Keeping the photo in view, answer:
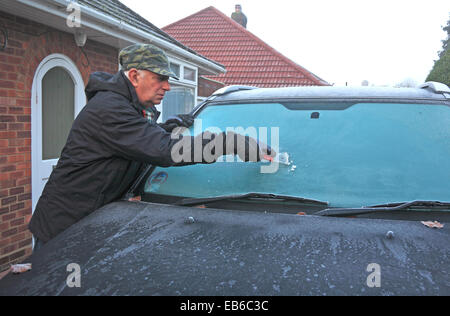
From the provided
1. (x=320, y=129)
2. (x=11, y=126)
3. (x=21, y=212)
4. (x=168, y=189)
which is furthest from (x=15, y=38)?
(x=320, y=129)

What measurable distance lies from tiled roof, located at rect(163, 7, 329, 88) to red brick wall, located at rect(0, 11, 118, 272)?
10377 millimetres

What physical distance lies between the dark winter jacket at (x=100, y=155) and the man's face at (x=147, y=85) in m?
0.07

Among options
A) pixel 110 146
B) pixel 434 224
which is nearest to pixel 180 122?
pixel 110 146

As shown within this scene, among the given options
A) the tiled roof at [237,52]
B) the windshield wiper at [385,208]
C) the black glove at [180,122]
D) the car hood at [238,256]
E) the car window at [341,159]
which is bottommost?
the car hood at [238,256]

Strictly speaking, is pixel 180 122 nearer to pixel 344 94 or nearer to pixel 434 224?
pixel 344 94

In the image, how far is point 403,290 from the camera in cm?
109

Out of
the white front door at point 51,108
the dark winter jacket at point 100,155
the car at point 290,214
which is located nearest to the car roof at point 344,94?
the car at point 290,214

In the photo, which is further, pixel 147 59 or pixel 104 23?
pixel 104 23

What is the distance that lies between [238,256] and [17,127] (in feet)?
11.7

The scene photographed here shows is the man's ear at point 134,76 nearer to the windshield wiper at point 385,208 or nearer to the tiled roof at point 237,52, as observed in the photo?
the windshield wiper at point 385,208

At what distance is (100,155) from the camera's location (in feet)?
6.21

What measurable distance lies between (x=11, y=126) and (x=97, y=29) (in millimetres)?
1532

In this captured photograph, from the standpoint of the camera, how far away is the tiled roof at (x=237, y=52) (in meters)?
14.2
